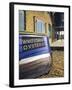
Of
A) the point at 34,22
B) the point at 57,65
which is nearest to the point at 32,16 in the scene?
the point at 34,22

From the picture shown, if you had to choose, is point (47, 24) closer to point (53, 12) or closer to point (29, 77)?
point (53, 12)

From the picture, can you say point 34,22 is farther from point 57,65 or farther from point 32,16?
point 57,65

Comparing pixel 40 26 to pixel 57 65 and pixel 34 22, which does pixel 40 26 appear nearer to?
pixel 34 22

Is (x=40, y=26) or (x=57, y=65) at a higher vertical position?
(x=40, y=26)

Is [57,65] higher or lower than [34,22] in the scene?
lower

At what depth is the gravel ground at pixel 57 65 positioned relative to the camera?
1723mm

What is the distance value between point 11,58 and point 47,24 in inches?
12.6

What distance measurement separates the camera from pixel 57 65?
5.70 ft

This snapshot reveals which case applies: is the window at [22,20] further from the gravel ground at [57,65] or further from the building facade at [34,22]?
the gravel ground at [57,65]

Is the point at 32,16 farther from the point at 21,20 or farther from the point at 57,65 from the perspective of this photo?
the point at 57,65

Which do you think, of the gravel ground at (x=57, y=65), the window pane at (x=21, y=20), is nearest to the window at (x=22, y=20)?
the window pane at (x=21, y=20)

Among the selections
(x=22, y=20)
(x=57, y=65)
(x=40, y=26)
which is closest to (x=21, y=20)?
(x=22, y=20)
